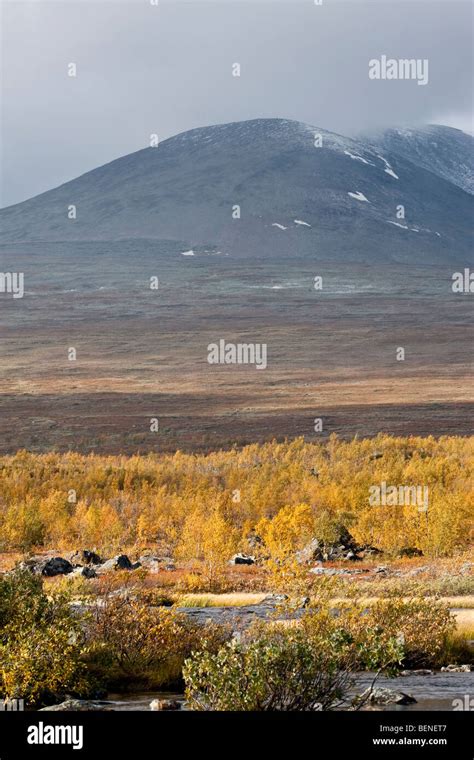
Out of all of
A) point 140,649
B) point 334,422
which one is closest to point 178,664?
point 140,649

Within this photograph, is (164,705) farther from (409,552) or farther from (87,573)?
(409,552)

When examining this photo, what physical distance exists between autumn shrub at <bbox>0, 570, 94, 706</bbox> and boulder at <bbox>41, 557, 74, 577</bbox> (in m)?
16.9

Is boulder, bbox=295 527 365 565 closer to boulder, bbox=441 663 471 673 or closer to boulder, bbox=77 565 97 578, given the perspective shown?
boulder, bbox=77 565 97 578

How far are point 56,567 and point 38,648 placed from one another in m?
20.0

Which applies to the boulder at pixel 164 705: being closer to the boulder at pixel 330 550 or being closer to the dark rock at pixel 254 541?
the boulder at pixel 330 550

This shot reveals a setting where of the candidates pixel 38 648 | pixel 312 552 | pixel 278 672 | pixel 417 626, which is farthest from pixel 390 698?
pixel 312 552

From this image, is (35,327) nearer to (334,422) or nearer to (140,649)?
(334,422)

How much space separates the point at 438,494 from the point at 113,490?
2128 cm

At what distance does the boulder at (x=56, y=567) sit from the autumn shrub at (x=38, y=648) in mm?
16898

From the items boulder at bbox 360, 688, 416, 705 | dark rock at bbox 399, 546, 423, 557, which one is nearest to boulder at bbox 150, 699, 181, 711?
boulder at bbox 360, 688, 416, 705

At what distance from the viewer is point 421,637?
68.6 feet

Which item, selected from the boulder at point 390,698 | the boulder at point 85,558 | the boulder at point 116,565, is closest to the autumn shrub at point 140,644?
the boulder at point 390,698

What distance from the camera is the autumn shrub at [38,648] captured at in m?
16.5
